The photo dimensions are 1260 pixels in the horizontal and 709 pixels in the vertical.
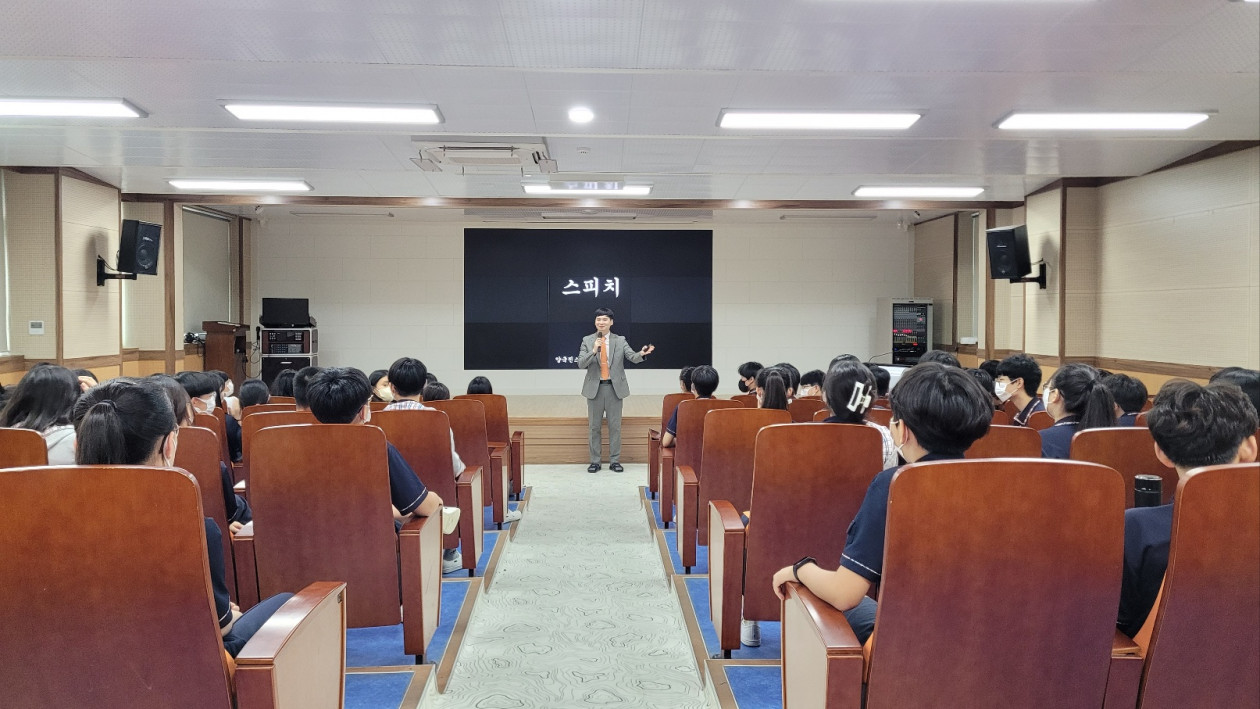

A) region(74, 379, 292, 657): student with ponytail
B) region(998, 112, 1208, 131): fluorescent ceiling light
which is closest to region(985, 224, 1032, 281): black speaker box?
region(998, 112, 1208, 131): fluorescent ceiling light

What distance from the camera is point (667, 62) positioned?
4.06 meters

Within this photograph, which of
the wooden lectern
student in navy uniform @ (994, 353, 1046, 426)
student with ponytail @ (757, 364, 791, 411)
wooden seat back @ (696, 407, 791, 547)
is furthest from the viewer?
the wooden lectern

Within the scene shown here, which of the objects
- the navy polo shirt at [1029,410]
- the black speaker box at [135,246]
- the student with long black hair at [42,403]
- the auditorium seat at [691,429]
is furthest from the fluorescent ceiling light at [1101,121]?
the black speaker box at [135,246]

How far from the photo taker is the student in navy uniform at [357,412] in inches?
98.3

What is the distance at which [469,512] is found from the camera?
3.61 meters

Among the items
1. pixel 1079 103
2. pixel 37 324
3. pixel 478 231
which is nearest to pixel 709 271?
pixel 478 231

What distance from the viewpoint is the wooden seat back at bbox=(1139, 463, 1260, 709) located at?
1288 mm

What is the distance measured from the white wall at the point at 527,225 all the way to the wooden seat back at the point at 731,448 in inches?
292

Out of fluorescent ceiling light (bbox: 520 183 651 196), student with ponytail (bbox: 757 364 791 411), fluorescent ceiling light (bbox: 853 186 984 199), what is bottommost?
student with ponytail (bbox: 757 364 791 411)

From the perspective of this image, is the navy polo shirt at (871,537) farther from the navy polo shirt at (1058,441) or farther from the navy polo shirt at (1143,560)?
the navy polo shirt at (1058,441)

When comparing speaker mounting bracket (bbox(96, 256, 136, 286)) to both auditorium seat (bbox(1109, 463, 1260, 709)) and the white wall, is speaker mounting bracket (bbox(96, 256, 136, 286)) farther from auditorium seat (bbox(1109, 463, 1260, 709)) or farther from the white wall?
auditorium seat (bbox(1109, 463, 1260, 709))

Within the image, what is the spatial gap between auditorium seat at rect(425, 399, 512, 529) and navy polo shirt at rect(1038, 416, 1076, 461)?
2615 mm

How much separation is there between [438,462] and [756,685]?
63.5 inches

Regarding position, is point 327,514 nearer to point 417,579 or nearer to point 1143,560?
point 417,579
